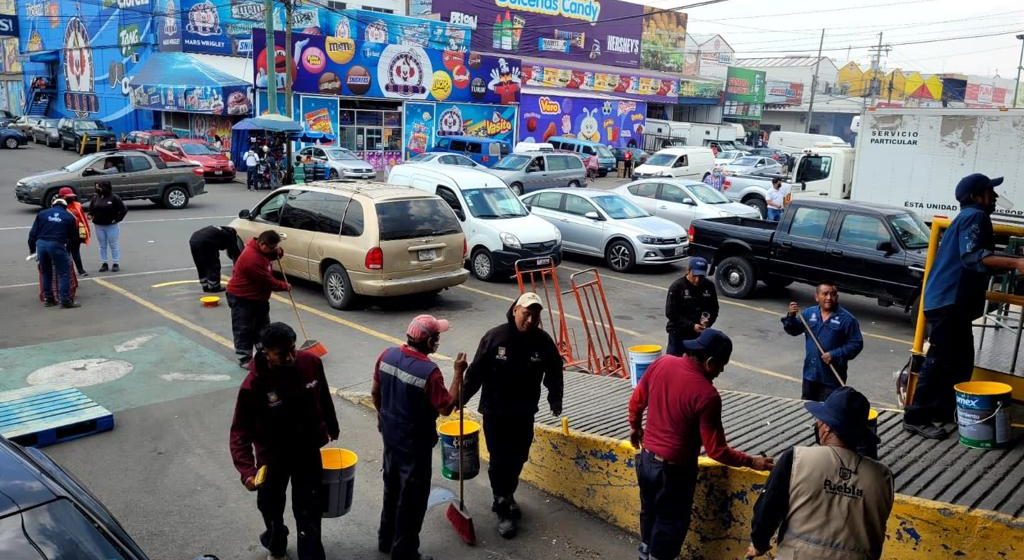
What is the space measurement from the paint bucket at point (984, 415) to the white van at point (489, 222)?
357 inches

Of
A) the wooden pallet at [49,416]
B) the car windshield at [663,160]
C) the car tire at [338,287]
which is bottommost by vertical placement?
the wooden pallet at [49,416]

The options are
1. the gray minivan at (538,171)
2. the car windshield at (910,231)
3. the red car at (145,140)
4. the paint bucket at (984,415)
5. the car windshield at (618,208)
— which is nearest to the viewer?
the paint bucket at (984,415)

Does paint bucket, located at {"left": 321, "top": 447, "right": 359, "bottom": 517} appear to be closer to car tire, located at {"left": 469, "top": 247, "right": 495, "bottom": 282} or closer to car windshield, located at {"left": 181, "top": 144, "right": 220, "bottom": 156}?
car tire, located at {"left": 469, "top": 247, "right": 495, "bottom": 282}

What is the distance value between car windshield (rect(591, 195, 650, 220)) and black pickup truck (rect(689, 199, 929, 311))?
2.52 meters

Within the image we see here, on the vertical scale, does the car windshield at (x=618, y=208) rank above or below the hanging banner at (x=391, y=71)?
below

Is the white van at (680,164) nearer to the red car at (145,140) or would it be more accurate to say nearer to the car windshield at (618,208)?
the car windshield at (618,208)

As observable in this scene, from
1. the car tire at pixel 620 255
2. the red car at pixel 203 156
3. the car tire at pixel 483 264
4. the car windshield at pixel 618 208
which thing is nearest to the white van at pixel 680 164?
the car windshield at pixel 618 208

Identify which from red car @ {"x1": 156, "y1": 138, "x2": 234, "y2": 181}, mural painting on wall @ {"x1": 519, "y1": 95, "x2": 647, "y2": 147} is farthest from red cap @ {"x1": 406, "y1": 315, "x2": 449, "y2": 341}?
mural painting on wall @ {"x1": 519, "y1": 95, "x2": 647, "y2": 147}

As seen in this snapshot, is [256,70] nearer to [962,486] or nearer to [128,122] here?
[128,122]

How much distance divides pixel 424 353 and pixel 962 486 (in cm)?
323

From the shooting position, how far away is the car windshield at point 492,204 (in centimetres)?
1462

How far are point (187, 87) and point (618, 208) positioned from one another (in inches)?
1046

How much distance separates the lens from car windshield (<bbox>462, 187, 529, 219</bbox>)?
48.0 ft

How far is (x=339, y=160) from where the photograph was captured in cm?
3073
